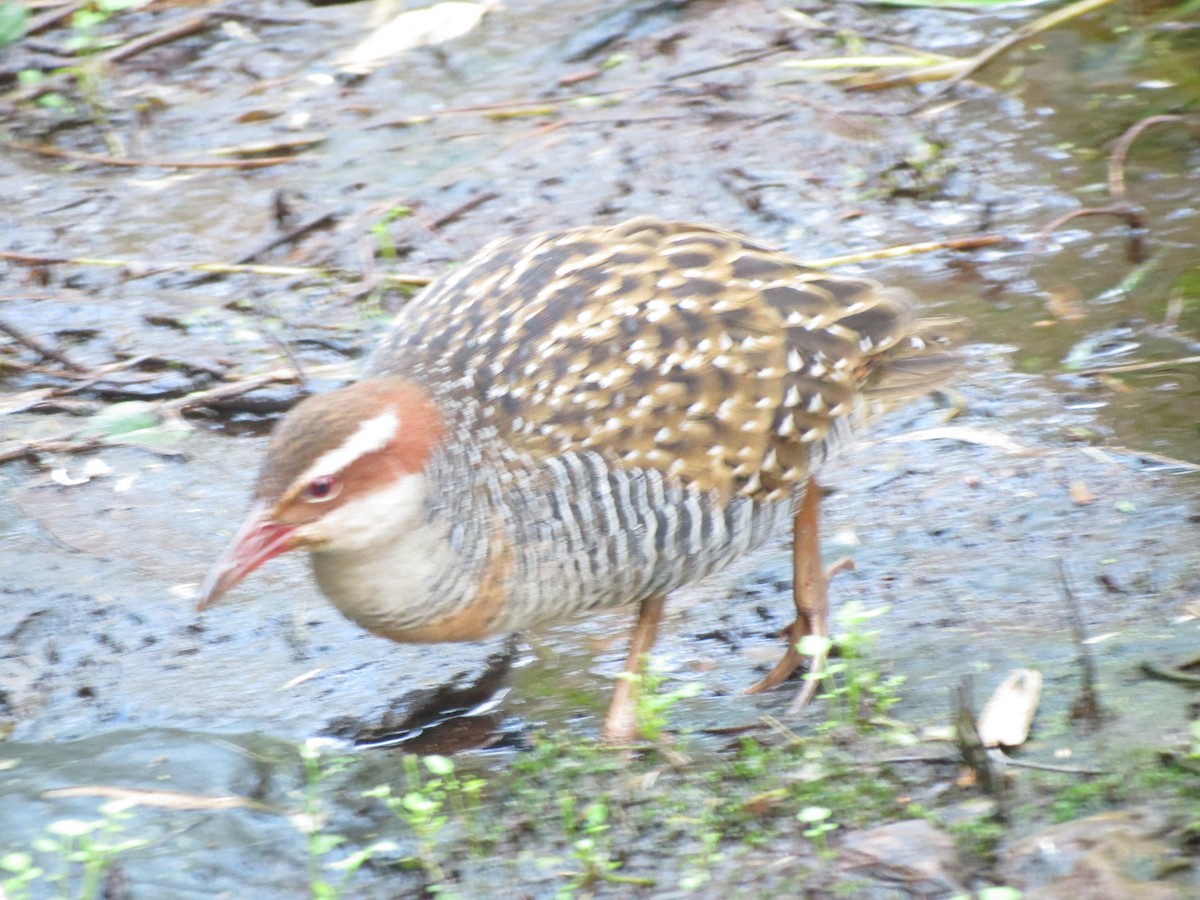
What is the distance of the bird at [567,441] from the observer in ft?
12.7

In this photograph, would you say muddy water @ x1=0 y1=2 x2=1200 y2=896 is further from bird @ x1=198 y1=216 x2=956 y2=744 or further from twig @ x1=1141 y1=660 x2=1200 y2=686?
bird @ x1=198 y1=216 x2=956 y2=744

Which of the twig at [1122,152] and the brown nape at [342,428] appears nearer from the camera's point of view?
the brown nape at [342,428]

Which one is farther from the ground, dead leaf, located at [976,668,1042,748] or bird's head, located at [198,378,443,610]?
bird's head, located at [198,378,443,610]

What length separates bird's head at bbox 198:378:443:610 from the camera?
Result: 148 inches

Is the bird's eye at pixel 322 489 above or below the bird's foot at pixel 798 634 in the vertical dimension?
above

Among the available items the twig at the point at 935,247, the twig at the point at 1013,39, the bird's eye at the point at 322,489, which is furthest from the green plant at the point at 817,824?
the twig at the point at 1013,39

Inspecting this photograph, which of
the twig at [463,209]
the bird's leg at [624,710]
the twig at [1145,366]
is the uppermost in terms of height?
the twig at [463,209]

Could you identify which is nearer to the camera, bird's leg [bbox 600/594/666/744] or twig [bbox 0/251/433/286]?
bird's leg [bbox 600/594/666/744]

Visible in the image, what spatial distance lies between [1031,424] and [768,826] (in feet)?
7.71

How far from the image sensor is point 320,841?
344cm

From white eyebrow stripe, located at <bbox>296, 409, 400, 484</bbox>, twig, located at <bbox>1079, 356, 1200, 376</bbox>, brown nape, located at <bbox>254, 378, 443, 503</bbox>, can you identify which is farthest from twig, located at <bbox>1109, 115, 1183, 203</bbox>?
white eyebrow stripe, located at <bbox>296, 409, 400, 484</bbox>

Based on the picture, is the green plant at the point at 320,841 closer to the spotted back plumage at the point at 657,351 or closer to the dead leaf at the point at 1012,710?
the spotted back plumage at the point at 657,351

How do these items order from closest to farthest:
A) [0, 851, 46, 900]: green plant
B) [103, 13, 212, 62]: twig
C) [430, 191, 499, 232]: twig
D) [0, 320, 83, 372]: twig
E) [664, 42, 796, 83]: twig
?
[0, 851, 46, 900]: green plant
[0, 320, 83, 372]: twig
[430, 191, 499, 232]: twig
[664, 42, 796, 83]: twig
[103, 13, 212, 62]: twig

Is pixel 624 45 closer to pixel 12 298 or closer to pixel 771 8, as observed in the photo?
pixel 771 8
